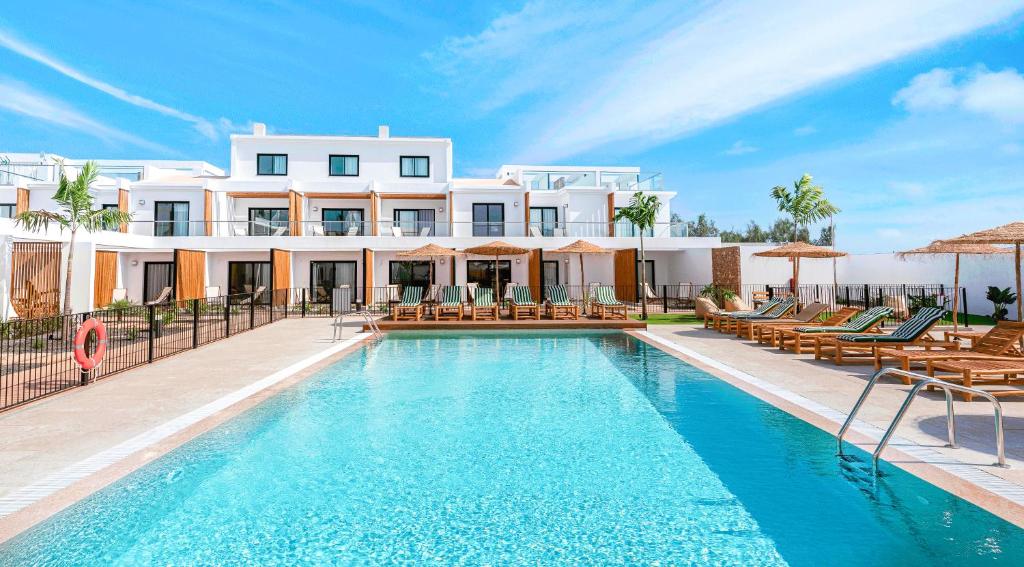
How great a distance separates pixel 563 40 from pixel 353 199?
592 inches

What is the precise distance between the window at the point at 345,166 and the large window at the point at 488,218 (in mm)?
7098

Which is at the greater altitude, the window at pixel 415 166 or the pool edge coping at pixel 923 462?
the window at pixel 415 166

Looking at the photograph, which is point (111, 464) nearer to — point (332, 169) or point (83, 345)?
point (83, 345)

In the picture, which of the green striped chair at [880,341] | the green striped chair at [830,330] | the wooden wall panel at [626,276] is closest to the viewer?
the green striped chair at [880,341]

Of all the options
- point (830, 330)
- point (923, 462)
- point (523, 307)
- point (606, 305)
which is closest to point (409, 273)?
point (523, 307)

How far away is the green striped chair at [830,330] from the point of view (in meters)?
10.2

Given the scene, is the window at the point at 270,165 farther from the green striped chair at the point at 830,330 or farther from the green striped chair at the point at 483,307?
the green striped chair at the point at 830,330

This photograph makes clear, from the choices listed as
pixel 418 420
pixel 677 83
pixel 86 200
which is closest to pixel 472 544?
pixel 418 420

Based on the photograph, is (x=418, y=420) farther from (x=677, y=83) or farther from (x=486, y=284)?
(x=486, y=284)

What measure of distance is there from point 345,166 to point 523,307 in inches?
620

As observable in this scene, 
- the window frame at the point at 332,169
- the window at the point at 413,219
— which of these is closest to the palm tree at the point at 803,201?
the window at the point at 413,219

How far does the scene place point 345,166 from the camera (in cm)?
2720

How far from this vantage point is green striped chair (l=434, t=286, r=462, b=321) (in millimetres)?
16064

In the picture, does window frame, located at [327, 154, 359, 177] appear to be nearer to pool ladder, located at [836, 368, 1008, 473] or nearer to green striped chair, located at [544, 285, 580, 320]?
green striped chair, located at [544, 285, 580, 320]
